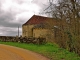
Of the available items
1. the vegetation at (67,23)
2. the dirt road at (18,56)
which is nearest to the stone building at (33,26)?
the vegetation at (67,23)

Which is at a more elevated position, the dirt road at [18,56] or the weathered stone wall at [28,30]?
the weathered stone wall at [28,30]

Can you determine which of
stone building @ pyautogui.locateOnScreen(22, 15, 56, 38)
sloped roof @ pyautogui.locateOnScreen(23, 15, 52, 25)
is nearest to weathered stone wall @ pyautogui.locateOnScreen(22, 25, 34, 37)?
stone building @ pyautogui.locateOnScreen(22, 15, 56, 38)

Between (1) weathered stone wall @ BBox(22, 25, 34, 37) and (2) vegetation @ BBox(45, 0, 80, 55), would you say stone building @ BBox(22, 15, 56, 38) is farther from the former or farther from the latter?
(2) vegetation @ BBox(45, 0, 80, 55)

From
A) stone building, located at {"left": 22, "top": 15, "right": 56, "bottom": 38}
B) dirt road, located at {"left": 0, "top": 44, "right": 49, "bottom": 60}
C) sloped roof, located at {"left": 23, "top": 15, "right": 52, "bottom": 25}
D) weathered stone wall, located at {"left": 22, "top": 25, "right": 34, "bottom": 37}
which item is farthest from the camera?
weathered stone wall, located at {"left": 22, "top": 25, "right": 34, "bottom": 37}

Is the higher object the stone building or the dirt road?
the stone building

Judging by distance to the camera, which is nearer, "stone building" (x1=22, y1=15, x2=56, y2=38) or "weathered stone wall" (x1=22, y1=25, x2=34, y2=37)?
"stone building" (x1=22, y1=15, x2=56, y2=38)

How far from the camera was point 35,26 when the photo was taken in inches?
2454

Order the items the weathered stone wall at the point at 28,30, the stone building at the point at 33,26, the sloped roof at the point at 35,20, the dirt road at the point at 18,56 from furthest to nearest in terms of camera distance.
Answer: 1. the weathered stone wall at the point at 28,30
2. the sloped roof at the point at 35,20
3. the stone building at the point at 33,26
4. the dirt road at the point at 18,56

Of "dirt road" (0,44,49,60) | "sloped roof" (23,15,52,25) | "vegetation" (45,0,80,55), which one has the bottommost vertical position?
"dirt road" (0,44,49,60)

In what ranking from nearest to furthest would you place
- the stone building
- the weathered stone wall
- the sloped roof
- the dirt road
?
the dirt road
the stone building
the sloped roof
the weathered stone wall

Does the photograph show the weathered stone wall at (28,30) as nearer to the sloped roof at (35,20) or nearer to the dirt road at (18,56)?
the sloped roof at (35,20)

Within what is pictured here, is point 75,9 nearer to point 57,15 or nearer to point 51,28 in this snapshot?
point 57,15

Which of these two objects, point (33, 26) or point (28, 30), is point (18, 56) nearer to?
point (33, 26)

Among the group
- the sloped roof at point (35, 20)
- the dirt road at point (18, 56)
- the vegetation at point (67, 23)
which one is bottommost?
the dirt road at point (18, 56)
